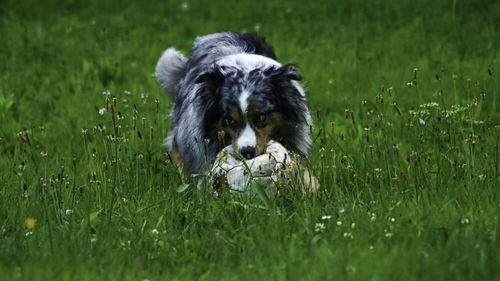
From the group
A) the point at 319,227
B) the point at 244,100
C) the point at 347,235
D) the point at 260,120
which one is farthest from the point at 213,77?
the point at 347,235

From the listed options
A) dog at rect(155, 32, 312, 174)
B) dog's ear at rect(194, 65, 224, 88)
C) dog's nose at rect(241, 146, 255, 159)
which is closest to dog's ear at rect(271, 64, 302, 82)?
dog at rect(155, 32, 312, 174)

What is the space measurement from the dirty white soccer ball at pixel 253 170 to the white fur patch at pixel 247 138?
0.08 metres

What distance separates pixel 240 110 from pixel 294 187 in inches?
27.5

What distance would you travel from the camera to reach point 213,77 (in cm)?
438

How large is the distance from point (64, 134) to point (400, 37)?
14.7 feet

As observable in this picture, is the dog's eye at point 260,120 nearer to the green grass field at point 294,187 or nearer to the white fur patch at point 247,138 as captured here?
the white fur patch at point 247,138

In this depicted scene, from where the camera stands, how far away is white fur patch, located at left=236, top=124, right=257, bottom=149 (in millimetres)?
4051

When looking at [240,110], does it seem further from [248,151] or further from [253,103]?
[248,151]

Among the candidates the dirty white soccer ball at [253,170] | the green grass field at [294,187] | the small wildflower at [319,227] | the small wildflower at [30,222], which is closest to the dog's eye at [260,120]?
the dirty white soccer ball at [253,170]

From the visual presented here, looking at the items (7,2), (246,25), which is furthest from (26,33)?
(246,25)

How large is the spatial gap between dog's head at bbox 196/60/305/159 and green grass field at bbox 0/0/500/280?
14.3 inches

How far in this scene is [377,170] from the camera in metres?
4.03

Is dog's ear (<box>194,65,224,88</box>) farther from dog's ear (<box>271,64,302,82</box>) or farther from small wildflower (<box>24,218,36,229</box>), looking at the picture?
small wildflower (<box>24,218,36,229</box>)

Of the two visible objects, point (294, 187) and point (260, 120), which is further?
point (260, 120)
